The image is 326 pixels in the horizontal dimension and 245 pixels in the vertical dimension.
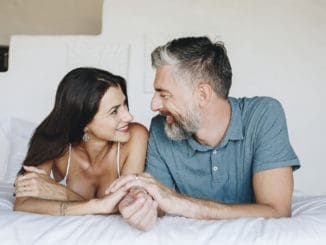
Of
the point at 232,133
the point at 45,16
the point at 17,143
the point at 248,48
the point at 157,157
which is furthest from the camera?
the point at 45,16

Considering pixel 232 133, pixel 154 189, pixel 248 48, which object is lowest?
pixel 154 189

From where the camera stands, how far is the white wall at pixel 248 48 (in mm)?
2535

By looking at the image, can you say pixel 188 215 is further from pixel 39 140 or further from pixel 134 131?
pixel 39 140

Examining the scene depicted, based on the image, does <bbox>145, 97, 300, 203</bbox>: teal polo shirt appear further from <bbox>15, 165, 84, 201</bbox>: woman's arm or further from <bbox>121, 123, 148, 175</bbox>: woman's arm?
<bbox>15, 165, 84, 201</bbox>: woman's arm

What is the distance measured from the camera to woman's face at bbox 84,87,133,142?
5.54 ft

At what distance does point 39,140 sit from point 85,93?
24 cm

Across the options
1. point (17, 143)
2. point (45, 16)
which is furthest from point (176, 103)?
point (45, 16)

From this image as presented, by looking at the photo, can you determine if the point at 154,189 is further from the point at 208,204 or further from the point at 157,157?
the point at 157,157

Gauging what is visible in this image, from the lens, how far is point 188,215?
1.25m

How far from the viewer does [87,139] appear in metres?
1.81

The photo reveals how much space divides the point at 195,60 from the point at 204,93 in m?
0.10

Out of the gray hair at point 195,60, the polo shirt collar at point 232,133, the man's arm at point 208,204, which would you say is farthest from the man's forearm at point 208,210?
the gray hair at point 195,60

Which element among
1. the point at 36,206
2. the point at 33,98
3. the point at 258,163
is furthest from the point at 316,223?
the point at 33,98

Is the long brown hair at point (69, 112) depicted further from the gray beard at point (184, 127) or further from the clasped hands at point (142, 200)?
the clasped hands at point (142, 200)
